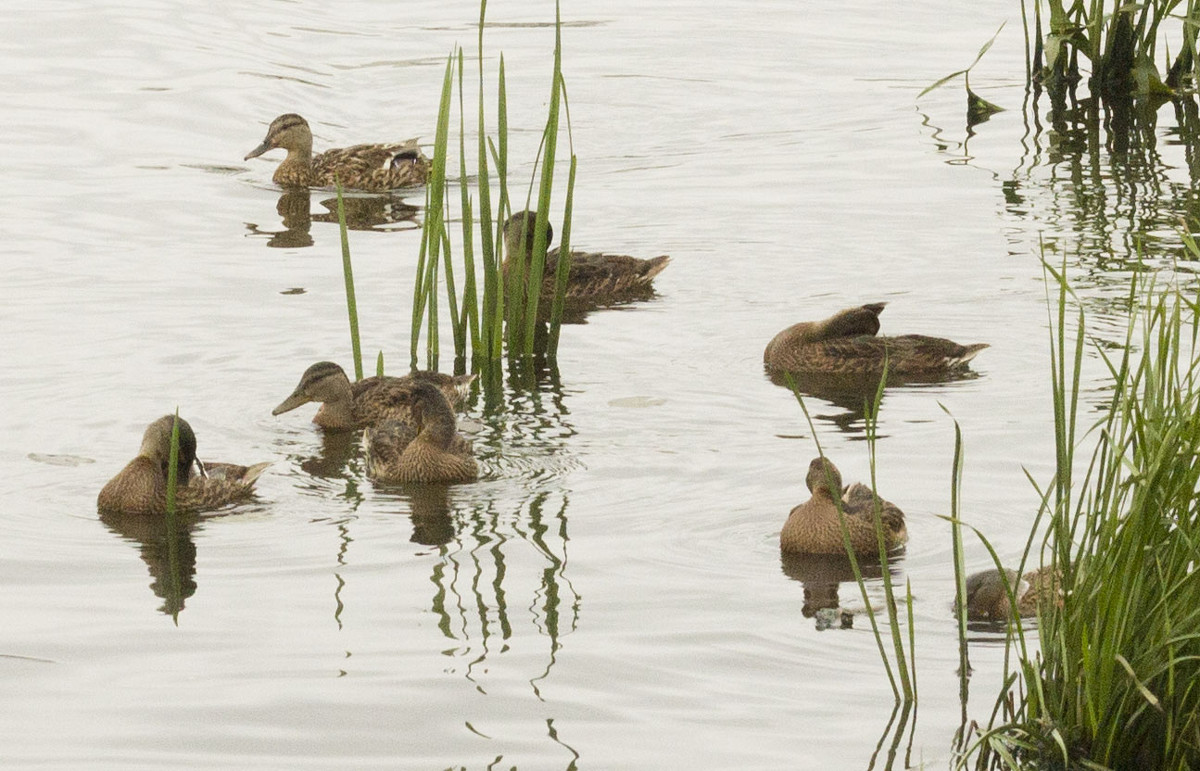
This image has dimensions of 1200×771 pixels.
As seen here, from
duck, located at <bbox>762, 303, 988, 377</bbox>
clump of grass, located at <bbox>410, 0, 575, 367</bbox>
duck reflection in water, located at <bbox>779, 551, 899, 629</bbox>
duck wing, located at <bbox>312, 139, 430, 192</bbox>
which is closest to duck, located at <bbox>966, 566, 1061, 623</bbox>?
duck reflection in water, located at <bbox>779, 551, 899, 629</bbox>

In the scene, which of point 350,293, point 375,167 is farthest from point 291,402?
point 375,167

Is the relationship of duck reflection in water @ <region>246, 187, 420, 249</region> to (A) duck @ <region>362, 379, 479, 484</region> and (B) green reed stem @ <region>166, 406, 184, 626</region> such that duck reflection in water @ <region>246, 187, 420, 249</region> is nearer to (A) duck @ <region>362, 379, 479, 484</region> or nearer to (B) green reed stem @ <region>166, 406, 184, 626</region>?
(A) duck @ <region>362, 379, 479, 484</region>

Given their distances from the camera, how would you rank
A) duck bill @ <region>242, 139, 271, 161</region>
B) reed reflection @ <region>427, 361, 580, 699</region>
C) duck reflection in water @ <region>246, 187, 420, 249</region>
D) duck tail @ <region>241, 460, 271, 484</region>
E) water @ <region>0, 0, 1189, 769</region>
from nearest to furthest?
1. water @ <region>0, 0, 1189, 769</region>
2. reed reflection @ <region>427, 361, 580, 699</region>
3. duck tail @ <region>241, 460, 271, 484</region>
4. duck reflection in water @ <region>246, 187, 420, 249</region>
5. duck bill @ <region>242, 139, 271, 161</region>

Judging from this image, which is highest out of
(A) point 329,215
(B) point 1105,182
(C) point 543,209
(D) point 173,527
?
(C) point 543,209

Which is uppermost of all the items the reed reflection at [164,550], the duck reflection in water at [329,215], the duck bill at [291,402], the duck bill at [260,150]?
the duck bill at [260,150]

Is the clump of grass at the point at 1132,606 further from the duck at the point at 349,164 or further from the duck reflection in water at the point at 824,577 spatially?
the duck at the point at 349,164

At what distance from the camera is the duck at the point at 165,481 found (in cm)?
863

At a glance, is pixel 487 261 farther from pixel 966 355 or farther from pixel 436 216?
pixel 966 355

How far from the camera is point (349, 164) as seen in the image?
53.4ft

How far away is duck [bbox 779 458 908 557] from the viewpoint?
26.0ft

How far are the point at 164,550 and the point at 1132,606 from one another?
4.40 metres

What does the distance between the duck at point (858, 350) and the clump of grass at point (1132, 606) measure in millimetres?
5378

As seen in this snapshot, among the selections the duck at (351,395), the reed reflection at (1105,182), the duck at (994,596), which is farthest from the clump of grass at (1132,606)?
the reed reflection at (1105,182)

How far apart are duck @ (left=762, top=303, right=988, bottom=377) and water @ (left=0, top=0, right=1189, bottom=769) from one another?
193mm
